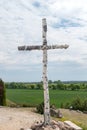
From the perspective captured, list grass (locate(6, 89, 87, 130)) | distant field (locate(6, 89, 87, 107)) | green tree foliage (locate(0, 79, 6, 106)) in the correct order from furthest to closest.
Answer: distant field (locate(6, 89, 87, 107))
green tree foliage (locate(0, 79, 6, 106))
grass (locate(6, 89, 87, 130))

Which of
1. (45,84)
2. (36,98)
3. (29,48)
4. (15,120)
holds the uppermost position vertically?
(29,48)

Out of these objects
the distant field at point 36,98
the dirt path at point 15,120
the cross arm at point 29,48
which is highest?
the cross arm at point 29,48

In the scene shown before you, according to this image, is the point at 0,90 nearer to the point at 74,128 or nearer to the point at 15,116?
the point at 15,116

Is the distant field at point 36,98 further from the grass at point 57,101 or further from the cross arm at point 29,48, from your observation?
the cross arm at point 29,48

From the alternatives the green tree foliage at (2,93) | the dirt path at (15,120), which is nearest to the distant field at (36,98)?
the green tree foliage at (2,93)

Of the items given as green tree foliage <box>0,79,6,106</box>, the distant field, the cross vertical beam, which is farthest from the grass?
green tree foliage <box>0,79,6,106</box>

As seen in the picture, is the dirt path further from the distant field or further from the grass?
the distant field

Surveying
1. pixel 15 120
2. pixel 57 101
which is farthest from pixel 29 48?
pixel 57 101

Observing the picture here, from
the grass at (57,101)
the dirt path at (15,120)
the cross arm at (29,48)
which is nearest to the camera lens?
the cross arm at (29,48)

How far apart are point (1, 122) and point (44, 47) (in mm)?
4195

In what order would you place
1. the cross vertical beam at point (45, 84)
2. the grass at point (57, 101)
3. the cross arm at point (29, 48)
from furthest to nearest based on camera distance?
the grass at point (57, 101)
the cross arm at point (29, 48)
the cross vertical beam at point (45, 84)

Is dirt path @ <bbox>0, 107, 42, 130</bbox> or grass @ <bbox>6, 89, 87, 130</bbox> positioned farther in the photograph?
grass @ <bbox>6, 89, 87, 130</bbox>

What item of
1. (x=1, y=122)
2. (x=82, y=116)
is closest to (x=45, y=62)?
(x=1, y=122)

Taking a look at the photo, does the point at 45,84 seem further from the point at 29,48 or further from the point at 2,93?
the point at 2,93
